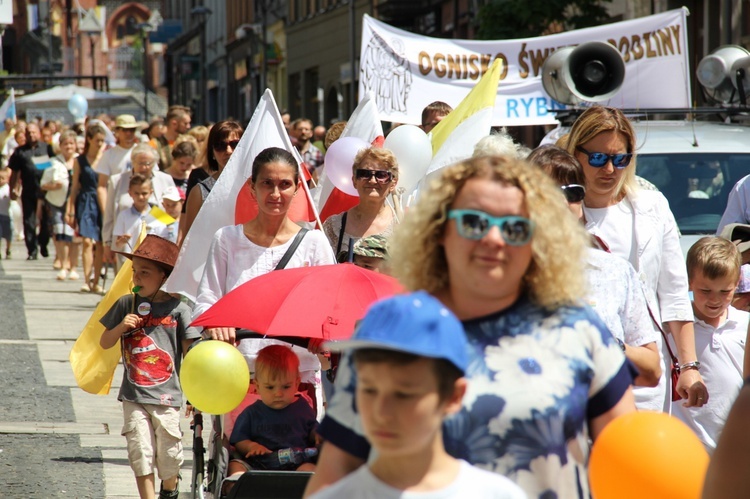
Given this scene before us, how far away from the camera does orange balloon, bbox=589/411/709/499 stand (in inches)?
115

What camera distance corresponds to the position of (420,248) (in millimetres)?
3135

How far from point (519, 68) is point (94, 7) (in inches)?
3806

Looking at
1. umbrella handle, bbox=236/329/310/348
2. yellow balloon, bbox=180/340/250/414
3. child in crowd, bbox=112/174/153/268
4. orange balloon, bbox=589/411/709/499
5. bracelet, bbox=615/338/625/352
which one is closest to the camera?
orange balloon, bbox=589/411/709/499

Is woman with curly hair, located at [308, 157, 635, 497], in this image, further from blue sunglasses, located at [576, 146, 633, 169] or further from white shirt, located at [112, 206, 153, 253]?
white shirt, located at [112, 206, 153, 253]

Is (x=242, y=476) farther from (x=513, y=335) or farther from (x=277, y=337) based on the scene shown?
(x=513, y=335)

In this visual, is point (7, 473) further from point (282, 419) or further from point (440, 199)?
point (440, 199)

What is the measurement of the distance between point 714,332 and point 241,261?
210 centimetres

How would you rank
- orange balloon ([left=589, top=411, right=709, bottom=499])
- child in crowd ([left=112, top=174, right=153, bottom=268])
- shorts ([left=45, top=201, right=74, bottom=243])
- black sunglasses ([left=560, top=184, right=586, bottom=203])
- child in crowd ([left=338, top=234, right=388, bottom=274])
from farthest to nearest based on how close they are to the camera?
shorts ([left=45, top=201, right=74, bottom=243]) → child in crowd ([left=112, top=174, right=153, bottom=268]) → child in crowd ([left=338, top=234, right=388, bottom=274]) → black sunglasses ([left=560, top=184, right=586, bottom=203]) → orange balloon ([left=589, top=411, right=709, bottom=499])

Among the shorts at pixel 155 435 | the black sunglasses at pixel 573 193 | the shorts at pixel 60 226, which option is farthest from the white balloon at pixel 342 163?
the shorts at pixel 60 226

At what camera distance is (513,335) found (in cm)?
303

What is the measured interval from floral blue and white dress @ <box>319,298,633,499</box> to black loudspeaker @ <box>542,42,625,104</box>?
21.0 feet

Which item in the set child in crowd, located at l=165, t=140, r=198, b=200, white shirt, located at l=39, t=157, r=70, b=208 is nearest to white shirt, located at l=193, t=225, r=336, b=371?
child in crowd, located at l=165, t=140, r=198, b=200

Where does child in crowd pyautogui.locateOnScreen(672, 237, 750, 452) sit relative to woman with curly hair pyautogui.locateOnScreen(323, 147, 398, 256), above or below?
below

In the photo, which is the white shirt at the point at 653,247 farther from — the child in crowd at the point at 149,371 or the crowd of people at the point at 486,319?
the child in crowd at the point at 149,371
